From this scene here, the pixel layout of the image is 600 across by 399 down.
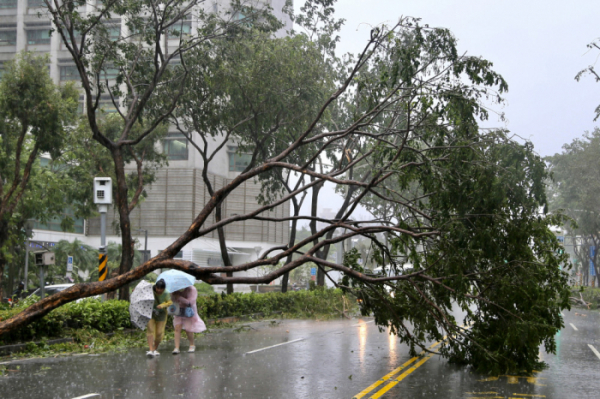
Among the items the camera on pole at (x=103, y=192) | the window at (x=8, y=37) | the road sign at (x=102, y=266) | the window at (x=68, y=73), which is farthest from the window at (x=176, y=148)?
the road sign at (x=102, y=266)

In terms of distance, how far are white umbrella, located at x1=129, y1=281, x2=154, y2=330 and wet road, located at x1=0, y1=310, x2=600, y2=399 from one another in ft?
2.60

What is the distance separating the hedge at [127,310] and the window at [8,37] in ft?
133

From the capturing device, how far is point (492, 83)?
544 inches

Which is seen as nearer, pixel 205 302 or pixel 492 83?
pixel 492 83

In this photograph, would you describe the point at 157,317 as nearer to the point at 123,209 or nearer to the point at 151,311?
the point at 151,311

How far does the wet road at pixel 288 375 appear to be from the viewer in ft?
32.1

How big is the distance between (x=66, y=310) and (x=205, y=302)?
816 centimetres

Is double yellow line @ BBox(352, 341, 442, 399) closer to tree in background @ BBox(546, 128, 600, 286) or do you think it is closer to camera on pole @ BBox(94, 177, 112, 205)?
camera on pole @ BBox(94, 177, 112, 205)

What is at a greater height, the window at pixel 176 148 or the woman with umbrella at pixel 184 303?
the window at pixel 176 148

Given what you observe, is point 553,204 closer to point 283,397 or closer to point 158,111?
point 158,111

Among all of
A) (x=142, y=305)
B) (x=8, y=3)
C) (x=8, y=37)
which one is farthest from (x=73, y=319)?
(x=8, y=3)

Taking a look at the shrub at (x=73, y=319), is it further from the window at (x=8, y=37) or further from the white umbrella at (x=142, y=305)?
the window at (x=8, y=37)

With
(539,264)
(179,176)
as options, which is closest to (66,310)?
(539,264)

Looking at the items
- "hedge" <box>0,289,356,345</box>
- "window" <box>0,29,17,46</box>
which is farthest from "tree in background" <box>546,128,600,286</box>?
"window" <box>0,29,17,46</box>
